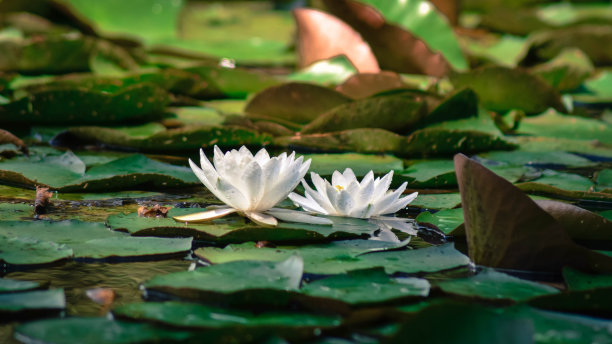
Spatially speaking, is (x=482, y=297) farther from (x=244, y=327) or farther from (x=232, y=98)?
(x=232, y=98)

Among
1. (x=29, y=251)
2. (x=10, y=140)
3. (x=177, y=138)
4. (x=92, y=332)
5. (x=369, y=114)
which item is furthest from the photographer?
(x=369, y=114)

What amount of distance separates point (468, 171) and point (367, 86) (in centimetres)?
146

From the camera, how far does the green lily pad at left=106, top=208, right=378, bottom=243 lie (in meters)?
1.19

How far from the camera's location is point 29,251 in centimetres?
107

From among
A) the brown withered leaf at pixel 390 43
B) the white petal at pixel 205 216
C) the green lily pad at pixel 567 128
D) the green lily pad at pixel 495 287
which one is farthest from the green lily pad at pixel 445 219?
the brown withered leaf at pixel 390 43

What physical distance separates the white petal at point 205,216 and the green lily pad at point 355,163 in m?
0.44

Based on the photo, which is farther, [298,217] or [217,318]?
[298,217]

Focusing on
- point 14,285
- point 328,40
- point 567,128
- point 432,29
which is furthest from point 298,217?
point 432,29

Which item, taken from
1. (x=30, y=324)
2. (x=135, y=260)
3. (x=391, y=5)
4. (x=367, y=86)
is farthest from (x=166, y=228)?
(x=391, y=5)

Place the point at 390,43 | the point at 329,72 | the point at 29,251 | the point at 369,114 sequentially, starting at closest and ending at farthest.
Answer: the point at 29,251, the point at 369,114, the point at 329,72, the point at 390,43

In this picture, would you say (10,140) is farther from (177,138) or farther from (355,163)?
(355,163)

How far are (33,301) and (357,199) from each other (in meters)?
0.65

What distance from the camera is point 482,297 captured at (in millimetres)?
938

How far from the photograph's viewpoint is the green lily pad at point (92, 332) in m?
0.76
